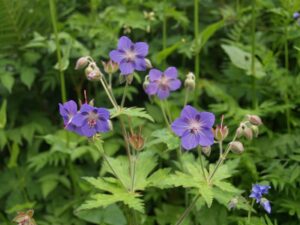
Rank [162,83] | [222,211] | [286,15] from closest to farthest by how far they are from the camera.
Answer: [162,83]
[222,211]
[286,15]

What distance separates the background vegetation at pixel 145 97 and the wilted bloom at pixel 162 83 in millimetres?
241

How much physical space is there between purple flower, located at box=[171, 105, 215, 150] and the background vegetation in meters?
0.18

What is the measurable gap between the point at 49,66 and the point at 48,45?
0.32m

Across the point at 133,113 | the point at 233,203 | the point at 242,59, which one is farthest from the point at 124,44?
the point at 242,59

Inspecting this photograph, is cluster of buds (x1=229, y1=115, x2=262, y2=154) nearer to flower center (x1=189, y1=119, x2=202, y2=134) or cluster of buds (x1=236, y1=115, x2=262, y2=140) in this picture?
cluster of buds (x1=236, y1=115, x2=262, y2=140)

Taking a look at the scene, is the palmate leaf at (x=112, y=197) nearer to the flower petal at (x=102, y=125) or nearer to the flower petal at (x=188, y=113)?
the flower petal at (x=102, y=125)

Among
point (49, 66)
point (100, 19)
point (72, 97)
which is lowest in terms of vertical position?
point (72, 97)

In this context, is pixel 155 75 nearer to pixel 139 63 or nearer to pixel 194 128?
pixel 139 63

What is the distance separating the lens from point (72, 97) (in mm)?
3568

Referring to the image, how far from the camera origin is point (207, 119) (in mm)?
2006

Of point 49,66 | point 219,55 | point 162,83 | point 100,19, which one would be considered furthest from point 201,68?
point 162,83

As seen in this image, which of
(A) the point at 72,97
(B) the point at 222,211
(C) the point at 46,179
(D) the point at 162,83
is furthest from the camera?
(A) the point at 72,97

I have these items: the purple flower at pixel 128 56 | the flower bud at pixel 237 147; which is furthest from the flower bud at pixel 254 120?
the purple flower at pixel 128 56

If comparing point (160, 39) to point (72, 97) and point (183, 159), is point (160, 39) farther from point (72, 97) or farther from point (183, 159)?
point (183, 159)
